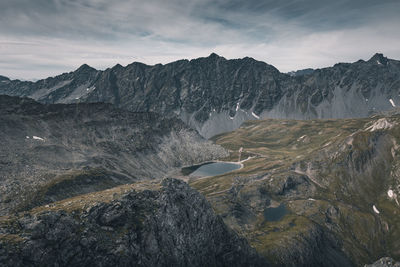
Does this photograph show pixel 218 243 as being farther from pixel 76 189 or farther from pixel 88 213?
pixel 76 189

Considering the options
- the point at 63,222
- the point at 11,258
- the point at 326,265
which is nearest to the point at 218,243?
the point at 63,222

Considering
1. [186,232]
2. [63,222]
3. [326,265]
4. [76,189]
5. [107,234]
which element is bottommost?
[326,265]

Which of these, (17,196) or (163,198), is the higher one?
(163,198)

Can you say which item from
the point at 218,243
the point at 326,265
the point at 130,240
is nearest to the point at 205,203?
the point at 218,243

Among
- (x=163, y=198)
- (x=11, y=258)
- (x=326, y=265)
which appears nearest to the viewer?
(x=11, y=258)

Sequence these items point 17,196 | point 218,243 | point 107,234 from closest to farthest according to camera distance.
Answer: point 107,234
point 218,243
point 17,196

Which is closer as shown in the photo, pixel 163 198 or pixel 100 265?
pixel 100 265

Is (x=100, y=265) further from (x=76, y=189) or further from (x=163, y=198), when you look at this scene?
(x=76, y=189)
